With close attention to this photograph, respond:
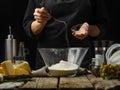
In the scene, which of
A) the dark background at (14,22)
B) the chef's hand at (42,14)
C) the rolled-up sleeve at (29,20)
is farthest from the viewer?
the dark background at (14,22)

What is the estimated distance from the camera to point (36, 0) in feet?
6.95

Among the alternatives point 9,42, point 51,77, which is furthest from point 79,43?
point 51,77

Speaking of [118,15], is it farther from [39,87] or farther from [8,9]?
[39,87]

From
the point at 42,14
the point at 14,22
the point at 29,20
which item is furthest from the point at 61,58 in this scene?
the point at 14,22

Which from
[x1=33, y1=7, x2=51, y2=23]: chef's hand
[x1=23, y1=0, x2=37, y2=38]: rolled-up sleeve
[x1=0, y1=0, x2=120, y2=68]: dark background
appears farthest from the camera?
[x1=0, y1=0, x2=120, y2=68]: dark background

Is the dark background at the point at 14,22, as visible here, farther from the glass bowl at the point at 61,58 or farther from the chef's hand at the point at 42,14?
the glass bowl at the point at 61,58

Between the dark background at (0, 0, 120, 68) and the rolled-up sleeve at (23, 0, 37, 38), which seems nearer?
the rolled-up sleeve at (23, 0, 37, 38)

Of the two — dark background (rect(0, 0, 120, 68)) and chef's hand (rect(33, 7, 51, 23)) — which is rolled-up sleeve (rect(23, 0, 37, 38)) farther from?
dark background (rect(0, 0, 120, 68))

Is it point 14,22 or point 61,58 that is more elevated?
point 14,22

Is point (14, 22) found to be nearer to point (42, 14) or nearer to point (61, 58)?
point (42, 14)

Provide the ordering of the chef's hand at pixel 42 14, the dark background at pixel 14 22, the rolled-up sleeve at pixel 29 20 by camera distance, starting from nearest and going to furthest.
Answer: the chef's hand at pixel 42 14
the rolled-up sleeve at pixel 29 20
the dark background at pixel 14 22

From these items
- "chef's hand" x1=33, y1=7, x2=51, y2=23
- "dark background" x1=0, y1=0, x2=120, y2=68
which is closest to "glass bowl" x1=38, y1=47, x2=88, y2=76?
"chef's hand" x1=33, y1=7, x2=51, y2=23

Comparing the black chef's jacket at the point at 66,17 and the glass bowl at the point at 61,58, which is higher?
the black chef's jacket at the point at 66,17

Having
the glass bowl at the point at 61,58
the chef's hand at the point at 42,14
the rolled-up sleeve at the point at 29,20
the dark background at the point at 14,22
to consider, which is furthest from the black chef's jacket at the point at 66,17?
the dark background at the point at 14,22
